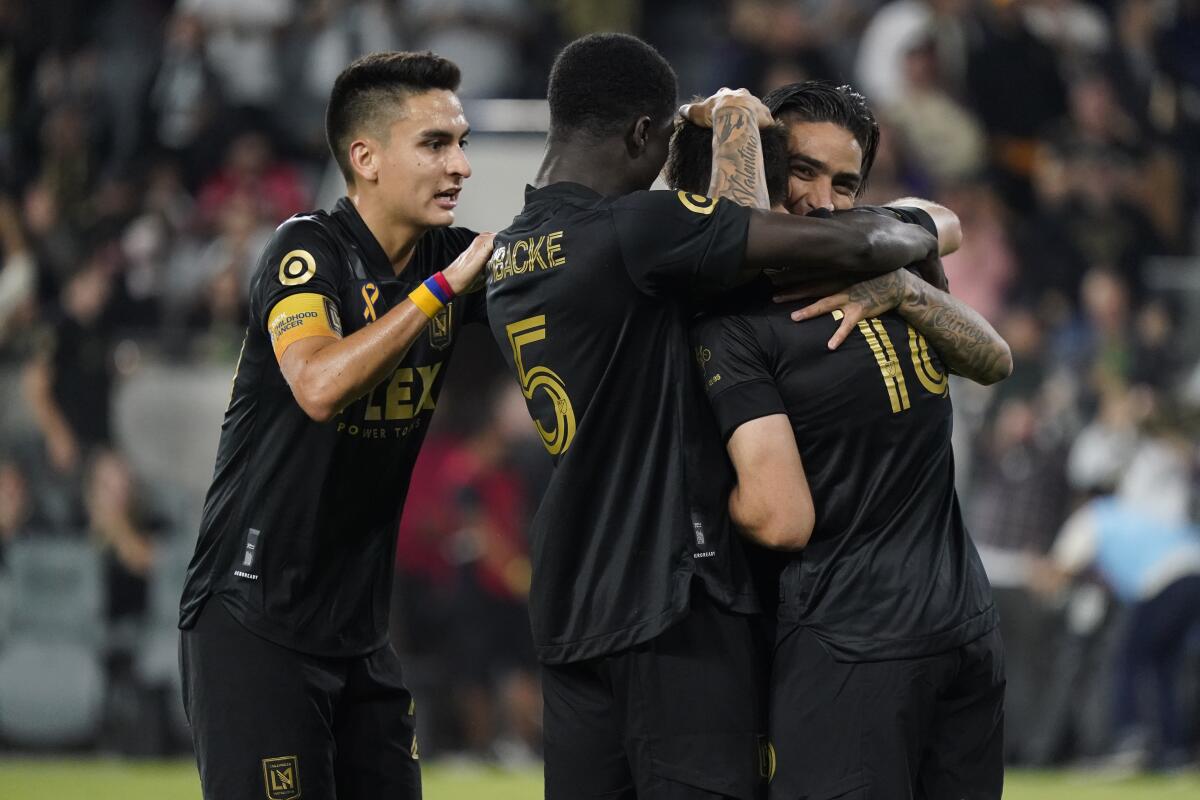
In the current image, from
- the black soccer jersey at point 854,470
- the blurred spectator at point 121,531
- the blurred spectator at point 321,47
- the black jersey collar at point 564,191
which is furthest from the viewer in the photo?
the blurred spectator at point 321,47

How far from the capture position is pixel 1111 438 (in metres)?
10.4

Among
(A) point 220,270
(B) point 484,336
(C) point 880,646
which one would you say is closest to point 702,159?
(C) point 880,646

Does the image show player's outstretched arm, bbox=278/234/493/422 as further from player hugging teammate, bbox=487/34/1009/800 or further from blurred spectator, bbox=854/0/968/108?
blurred spectator, bbox=854/0/968/108

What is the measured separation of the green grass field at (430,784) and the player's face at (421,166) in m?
5.54

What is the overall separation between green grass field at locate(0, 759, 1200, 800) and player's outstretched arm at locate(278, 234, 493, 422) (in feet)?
18.8

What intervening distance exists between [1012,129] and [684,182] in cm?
856

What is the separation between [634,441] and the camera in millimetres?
3461

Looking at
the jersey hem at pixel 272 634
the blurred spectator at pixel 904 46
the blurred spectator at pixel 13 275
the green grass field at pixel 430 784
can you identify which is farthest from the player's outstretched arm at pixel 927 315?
the blurred spectator at pixel 13 275

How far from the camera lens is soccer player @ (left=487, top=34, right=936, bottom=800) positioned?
339 centimetres

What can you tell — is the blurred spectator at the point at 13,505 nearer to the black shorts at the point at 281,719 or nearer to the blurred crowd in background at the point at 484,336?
the blurred crowd in background at the point at 484,336

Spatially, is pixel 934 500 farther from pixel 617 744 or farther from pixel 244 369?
pixel 244 369

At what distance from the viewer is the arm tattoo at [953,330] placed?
144 inches

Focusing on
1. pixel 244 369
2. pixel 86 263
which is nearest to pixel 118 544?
pixel 86 263

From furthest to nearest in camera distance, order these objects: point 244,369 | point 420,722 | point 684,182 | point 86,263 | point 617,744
Answer: 1. point 86,263
2. point 420,722
3. point 244,369
4. point 684,182
5. point 617,744
